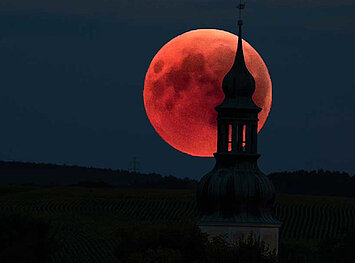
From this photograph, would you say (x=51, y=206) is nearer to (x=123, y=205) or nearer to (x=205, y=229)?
(x=123, y=205)

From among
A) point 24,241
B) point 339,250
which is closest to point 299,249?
point 339,250

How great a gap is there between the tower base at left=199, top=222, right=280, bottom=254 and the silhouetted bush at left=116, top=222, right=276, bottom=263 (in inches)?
18.7

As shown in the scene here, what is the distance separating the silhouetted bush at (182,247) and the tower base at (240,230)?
0.47 m

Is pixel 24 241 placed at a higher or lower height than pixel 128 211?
lower

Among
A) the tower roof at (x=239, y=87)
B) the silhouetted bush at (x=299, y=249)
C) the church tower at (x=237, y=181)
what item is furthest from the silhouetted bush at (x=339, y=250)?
the tower roof at (x=239, y=87)

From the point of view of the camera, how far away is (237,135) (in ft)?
223

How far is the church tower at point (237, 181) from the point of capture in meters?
66.9

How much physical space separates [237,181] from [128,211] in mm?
97727

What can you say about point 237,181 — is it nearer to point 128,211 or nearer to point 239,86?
point 239,86

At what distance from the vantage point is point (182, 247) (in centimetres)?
6669

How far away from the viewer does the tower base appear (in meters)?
66.9

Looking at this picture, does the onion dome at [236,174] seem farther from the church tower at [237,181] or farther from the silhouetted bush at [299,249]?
the silhouetted bush at [299,249]

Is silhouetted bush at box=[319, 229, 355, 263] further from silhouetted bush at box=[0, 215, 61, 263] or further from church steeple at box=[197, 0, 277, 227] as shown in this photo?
church steeple at box=[197, 0, 277, 227]

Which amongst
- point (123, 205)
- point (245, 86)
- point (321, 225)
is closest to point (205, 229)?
point (245, 86)
